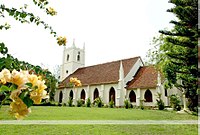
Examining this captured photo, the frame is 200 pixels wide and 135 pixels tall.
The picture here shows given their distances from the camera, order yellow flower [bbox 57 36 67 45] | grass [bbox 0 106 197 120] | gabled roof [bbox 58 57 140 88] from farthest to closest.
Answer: gabled roof [bbox 58 57 140 88] → grass [bbox 0 106 197 120] → yellow flower [bbox 57 36 67 45]

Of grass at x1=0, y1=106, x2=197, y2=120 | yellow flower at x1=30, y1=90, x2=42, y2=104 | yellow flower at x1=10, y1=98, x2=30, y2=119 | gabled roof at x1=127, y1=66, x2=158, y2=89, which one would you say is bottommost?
grass at x1=0, y1=106, x2=197, y2=120

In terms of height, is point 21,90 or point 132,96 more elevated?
point 132,96

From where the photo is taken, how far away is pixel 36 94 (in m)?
1.06

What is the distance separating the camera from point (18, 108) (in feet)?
3.46

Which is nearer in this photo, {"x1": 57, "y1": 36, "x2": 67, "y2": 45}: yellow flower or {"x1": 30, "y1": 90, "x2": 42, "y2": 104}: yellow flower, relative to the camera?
{"x1": 30, "y1": 90, "x2": 42, "y2": 104}: yellow flower

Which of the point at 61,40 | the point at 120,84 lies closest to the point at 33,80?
the point at 61,40

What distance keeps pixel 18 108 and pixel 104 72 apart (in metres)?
30.4

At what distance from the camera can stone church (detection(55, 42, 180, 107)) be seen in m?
24.5

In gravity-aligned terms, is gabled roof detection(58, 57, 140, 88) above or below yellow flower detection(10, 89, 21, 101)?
above

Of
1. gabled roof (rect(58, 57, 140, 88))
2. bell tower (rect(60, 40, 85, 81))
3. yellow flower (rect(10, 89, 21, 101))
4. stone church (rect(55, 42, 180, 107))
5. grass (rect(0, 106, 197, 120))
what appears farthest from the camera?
bell tower (rect(60, 40, 85, 81))

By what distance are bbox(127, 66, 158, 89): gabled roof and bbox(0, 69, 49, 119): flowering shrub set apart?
2366 cm

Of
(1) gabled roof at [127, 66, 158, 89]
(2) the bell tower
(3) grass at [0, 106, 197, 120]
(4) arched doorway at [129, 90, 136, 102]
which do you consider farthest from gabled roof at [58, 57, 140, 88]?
(3) grass at [0, 106, 197, 120]

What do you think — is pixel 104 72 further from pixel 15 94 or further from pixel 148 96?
pixel 15 94

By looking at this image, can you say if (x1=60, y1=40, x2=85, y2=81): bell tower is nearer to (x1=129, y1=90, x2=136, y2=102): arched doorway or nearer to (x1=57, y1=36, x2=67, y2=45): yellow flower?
(x1=129, y1=90, x2=136, y2=102): arched doorway
